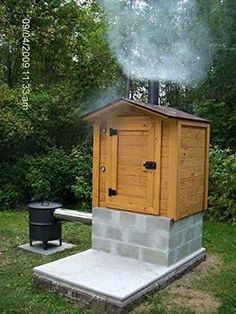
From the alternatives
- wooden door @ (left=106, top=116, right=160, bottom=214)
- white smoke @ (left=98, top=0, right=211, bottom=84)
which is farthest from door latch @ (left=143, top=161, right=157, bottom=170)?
white smoke @ (left=98, top=0, right=211, bottom=84)

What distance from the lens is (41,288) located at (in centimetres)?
347

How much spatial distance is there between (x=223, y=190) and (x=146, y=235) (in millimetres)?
2911

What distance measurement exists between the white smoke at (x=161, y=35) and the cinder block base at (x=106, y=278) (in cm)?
328

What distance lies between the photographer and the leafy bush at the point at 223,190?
20.2 feet

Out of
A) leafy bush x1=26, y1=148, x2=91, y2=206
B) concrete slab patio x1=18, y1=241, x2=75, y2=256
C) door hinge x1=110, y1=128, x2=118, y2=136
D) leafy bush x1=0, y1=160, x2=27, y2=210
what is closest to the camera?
door hinge x1=110, y1=128, x2=118, y2=136

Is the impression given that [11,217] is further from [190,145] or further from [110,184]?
[190,145]

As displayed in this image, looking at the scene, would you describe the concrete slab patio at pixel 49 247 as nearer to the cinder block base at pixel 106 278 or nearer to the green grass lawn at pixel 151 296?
the green grass lawn at pixel 151 296

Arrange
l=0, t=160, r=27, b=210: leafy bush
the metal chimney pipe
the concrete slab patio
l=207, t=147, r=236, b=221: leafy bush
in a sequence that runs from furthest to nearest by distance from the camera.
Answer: l=0, t=160, r=27, b=210: leafy bush, l=207, t=147, r=236, b=221: leafy bush, the concrete slab patio, the metal chimney pipe

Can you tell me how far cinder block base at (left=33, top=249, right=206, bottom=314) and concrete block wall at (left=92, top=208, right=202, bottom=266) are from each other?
A: 0.29 ft

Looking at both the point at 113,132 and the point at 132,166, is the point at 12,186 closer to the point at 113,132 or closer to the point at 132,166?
the point at 113,132

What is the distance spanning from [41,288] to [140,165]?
160 cm

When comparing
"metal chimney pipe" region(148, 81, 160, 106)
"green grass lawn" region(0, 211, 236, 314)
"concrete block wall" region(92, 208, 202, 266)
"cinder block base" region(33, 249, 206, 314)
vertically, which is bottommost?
"green grass lawn" region(0, 211, 236, 314)

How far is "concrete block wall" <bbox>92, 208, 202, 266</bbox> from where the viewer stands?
373 centimetres

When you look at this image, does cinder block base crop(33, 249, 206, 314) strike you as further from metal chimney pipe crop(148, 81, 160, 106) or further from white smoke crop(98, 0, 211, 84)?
white smoke crop(98, 0, 211, 84)
